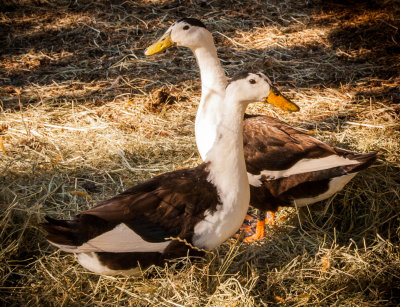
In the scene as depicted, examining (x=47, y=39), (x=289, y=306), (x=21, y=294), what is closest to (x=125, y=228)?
(x=21, y=294)

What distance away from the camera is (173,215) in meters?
2.46

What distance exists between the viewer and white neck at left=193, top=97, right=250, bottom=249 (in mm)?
2473

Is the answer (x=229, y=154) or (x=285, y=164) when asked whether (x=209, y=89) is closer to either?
(x=285, y=164)

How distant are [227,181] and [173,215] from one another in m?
0.37

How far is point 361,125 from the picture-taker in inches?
164

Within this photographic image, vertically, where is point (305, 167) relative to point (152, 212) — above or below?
below

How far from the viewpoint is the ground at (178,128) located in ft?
8.39

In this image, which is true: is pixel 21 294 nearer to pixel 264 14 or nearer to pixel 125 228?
pixel 125 228

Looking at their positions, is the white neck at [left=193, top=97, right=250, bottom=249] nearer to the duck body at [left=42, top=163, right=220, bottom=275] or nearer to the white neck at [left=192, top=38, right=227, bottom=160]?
the duck body at [left=42, top=163, right=220, bottom=275]

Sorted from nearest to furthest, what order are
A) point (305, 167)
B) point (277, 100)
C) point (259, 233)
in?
point (277, 100) < point (305, 167) < point (259, 233)

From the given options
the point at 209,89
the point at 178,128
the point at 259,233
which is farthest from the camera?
the point at 178,128

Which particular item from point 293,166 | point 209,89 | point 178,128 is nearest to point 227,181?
point 293,166

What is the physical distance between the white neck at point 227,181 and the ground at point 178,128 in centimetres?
17

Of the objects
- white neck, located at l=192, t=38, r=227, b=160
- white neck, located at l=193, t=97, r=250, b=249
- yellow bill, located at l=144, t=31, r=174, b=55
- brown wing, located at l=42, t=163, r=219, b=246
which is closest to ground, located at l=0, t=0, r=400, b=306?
white neck, located at l=193, t=97, r=250, b=249
